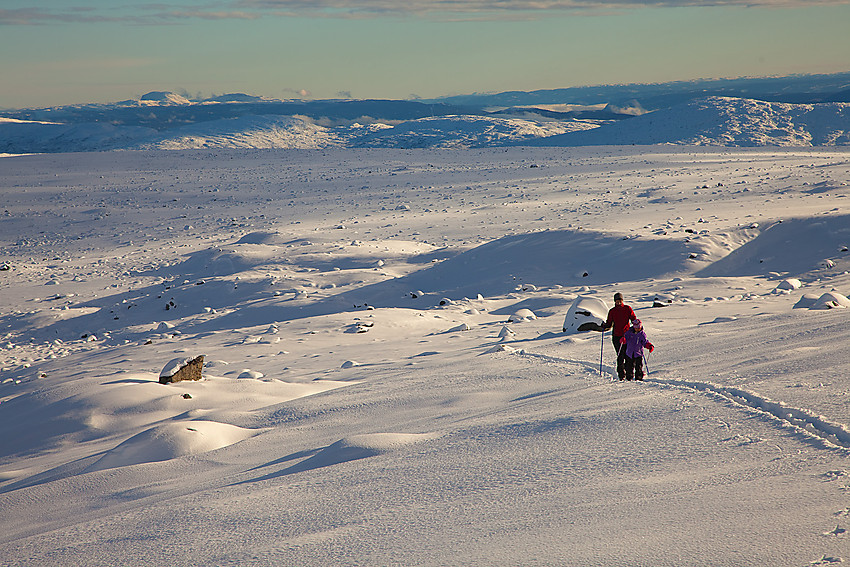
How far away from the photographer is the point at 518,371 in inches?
289

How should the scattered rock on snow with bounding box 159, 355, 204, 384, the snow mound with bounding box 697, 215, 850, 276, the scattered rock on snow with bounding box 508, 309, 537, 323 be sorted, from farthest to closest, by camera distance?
the snow mound with bounding box 697, 215, 850, 276 < the scattered rock on snow with bounding box 508, 309, 537, 323 < the scattered rock on snow with bounding box 159, 355, 204, 384

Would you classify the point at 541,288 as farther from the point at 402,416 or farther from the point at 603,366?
the point at 402,416

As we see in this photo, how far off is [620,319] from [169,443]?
175 inches

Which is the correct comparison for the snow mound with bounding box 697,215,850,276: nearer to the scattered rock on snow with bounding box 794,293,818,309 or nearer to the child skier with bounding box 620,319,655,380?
the scattered rock on snow with bounding box 794,293,818,309

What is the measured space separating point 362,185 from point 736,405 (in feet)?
86.7

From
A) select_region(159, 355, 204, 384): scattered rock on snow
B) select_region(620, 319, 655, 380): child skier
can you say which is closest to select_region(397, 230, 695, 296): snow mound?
select_region(159, 355, 204, 384): scattered rock on snow

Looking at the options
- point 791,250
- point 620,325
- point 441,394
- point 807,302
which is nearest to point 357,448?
point 441,394

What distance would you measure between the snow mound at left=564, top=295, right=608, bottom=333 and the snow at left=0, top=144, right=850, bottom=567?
5 centimetres

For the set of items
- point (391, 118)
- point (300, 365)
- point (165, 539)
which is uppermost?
point (391, 118)

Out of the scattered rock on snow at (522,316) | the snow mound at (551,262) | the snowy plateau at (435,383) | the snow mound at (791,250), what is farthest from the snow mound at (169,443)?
the snow mound at (791,250)

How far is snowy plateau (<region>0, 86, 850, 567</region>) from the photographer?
3.46 metres

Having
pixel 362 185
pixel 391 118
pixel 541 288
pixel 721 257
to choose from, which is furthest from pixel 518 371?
pixel 391 118

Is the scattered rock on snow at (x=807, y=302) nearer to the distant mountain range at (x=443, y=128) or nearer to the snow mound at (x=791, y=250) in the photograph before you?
the snow mound at (x=791, y=250)

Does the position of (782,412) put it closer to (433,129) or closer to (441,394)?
(441,394)
